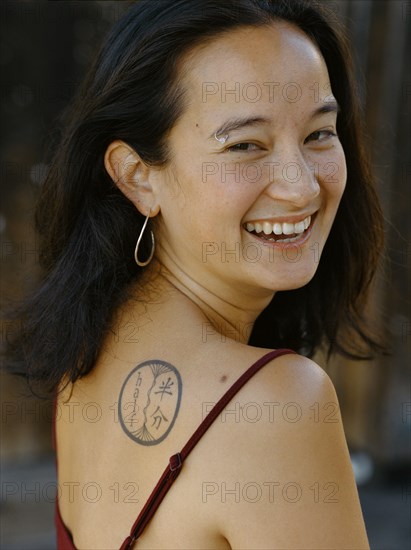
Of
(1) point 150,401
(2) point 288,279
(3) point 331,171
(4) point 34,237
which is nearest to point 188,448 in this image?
(1) point 150,401

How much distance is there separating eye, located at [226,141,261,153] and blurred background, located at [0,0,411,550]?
2.10 metres

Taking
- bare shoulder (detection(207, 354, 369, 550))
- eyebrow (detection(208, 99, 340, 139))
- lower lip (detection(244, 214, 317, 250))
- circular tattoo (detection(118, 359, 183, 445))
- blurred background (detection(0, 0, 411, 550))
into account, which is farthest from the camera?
blurred background (detection(0, 0, 411, 550))

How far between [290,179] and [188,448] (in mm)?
538

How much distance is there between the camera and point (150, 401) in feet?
5.08

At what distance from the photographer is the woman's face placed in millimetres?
1620

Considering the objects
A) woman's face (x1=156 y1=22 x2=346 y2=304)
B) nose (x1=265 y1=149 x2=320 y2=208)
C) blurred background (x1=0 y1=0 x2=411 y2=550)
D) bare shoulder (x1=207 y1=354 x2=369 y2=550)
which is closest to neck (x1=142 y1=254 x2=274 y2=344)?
woman's face (x1=156 y1=22 x2=346 y2=304)

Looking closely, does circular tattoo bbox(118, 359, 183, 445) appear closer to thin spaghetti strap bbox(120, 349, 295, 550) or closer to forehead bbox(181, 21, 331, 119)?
thin spaghetti strap bbox(120, 349, 295, 550)

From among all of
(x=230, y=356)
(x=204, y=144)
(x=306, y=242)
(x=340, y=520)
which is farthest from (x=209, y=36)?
(x=340, y=520)

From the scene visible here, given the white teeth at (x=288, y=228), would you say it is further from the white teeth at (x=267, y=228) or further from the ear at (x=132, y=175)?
the ear at (x=132, y=175)

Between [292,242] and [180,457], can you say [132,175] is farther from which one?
[180,457]

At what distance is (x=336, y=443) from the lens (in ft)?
4.62

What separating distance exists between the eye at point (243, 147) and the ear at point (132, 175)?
215 millimetres

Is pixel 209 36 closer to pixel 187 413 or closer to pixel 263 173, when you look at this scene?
pixel 263 173

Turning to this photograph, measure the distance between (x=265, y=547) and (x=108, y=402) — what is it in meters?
0.45
